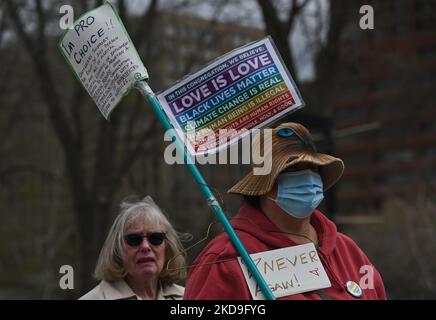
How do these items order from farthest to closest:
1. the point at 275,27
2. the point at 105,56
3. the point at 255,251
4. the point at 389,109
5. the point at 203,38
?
the point at 389,109
the point at 203,38
the point at 275,27
the point at 105,56
the point at 255,251

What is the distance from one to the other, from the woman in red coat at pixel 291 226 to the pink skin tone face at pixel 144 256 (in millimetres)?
1346

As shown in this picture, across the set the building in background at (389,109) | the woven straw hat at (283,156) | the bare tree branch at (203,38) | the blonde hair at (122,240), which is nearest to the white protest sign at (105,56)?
the woven straw hat at (283,156)

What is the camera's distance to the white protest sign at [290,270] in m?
3.53

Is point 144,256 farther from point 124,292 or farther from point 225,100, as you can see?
point 225,100

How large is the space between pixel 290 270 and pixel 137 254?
1.64m

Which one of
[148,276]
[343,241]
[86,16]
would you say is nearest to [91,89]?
[86,16]

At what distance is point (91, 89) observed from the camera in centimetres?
377

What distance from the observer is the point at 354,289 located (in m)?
3.64

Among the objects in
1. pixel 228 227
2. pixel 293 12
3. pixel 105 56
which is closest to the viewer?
pixel 228 227

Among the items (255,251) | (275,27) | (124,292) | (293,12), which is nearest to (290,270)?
(255,251)

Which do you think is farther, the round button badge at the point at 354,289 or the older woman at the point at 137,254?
the older woman at the point at 137,254

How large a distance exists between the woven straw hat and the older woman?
1.34m

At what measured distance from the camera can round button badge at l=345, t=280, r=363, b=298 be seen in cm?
361

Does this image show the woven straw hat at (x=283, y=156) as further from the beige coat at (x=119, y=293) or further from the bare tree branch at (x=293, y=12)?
the bare tree branch at (x=293, y=12)
